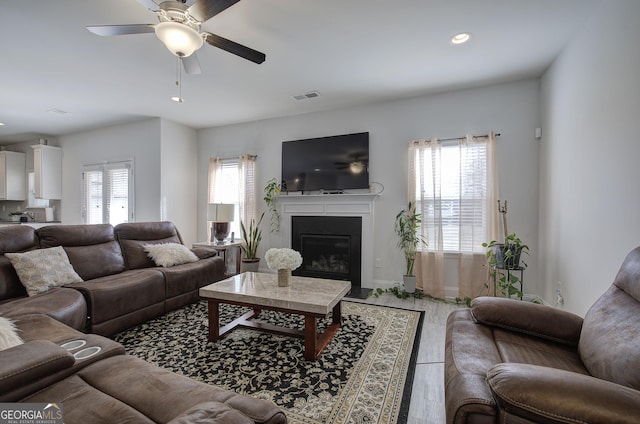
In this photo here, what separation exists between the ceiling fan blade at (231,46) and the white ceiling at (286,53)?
0.39 meters

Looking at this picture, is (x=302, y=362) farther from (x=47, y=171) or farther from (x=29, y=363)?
(x=47, y=171)

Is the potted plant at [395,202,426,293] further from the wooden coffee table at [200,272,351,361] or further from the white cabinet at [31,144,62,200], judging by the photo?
the white cabinet at [31,144,62,200]

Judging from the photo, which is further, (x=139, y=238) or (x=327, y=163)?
(x=327, y=163)

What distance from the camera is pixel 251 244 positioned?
186 inches

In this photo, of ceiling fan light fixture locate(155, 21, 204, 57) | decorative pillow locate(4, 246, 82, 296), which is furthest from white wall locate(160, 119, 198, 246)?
ceiling fan light fixture locate(155, 21, 204, 57)

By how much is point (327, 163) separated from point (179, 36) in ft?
9.06

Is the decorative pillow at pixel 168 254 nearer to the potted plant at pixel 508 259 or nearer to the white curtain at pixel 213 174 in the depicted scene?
the white curtain at pixel 213 174

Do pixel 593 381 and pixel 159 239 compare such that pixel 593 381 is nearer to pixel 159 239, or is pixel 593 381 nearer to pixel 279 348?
pixel 279 348

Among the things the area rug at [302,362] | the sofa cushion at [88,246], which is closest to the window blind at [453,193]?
the area rug at [302,362]

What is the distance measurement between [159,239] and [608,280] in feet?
14.9

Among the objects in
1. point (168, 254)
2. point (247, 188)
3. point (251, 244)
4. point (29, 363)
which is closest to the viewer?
point (29, 363)

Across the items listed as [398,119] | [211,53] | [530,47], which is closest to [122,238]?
[211,53]

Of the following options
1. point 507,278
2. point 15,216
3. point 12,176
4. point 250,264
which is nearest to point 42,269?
point 250,264

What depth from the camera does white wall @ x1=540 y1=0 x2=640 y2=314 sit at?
1.81m
